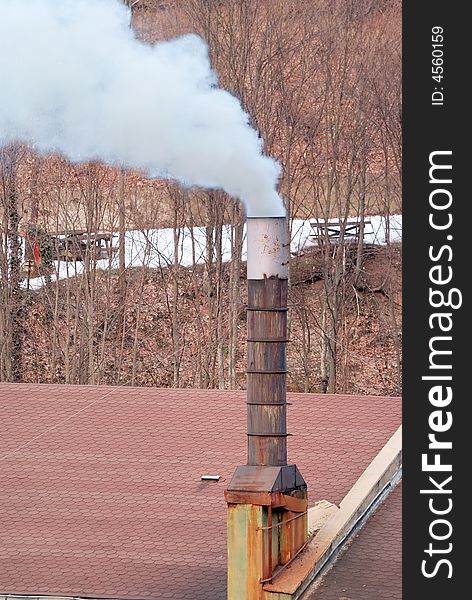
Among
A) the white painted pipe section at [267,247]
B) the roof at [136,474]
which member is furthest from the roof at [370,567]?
the white painted pipe section at [267,247]

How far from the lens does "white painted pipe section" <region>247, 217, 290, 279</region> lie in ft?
25.1

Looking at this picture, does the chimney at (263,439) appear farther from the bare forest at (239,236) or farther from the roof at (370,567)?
the bare forest at (239,236)

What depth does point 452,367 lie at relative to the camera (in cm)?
680

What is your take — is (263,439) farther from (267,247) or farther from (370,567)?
(370,567)

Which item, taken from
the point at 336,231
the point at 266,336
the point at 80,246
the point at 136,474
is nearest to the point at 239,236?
the point at 336,231

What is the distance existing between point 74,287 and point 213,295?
2.89m

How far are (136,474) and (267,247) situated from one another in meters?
4.79

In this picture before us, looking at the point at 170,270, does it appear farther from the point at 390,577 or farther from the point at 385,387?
the point at 390,577

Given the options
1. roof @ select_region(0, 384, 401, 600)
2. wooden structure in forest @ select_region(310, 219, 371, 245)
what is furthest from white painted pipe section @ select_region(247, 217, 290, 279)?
wooden structure in forest @ select_region(310, 219, 371, 245)

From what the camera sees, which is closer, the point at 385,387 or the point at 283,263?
the point at 283,263

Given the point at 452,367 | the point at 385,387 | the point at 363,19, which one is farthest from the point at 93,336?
the point at 452,367

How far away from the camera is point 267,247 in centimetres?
766

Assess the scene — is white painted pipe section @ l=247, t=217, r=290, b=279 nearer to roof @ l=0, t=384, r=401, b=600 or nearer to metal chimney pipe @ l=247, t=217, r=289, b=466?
metal chimney pipe @ l=247, t=217, r=289, b=466

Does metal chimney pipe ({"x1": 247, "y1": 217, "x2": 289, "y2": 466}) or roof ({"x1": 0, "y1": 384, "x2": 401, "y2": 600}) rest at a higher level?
metal chimney pipe ({"x1": 247, "y1": 217, "x2": 289, "y2": 466})
